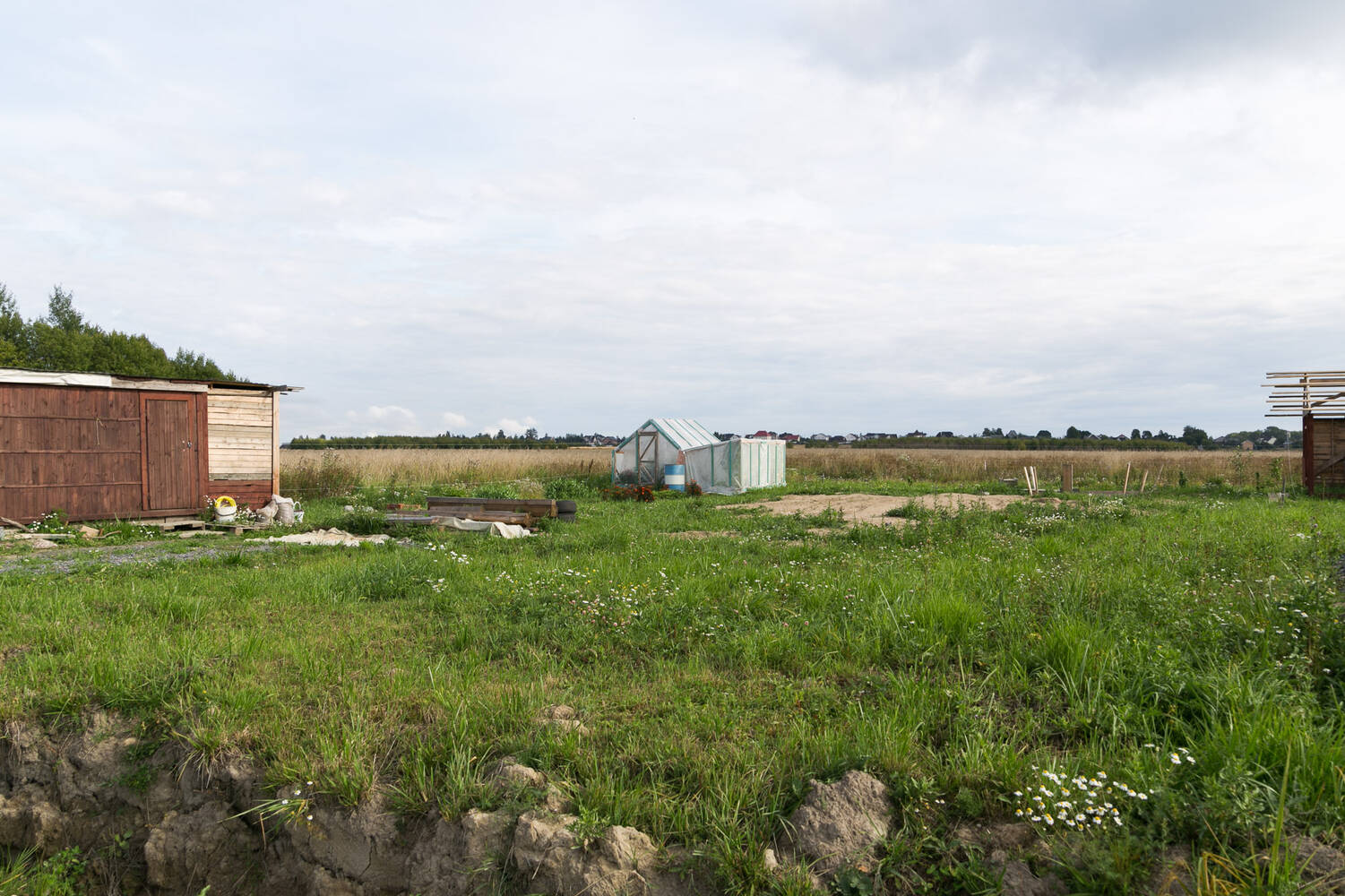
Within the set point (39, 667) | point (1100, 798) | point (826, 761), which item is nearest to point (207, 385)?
point (39, 667)

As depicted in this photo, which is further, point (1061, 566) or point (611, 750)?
point (1061, 566)

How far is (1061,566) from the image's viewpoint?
7.39 m

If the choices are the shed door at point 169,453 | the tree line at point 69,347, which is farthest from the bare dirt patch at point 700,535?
the tree line at point 69,347

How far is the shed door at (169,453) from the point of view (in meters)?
15.0

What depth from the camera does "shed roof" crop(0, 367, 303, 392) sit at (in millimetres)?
13703

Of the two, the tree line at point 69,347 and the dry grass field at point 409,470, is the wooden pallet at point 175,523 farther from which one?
the tree line at point 69,347

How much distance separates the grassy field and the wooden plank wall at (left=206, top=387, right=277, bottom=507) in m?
8.21

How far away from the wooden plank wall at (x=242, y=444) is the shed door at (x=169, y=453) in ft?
1.69

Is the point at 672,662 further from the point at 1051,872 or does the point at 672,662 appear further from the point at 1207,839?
the point at 1207,839

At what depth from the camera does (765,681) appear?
471 centimetres

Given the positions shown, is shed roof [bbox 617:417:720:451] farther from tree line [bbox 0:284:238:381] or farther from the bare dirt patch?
tree line [bbox 0:284:238:381]

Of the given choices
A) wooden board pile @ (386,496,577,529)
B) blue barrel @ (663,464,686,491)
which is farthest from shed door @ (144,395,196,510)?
blue barrel @ (663,464,686,491)

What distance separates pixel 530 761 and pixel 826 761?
1474 mm

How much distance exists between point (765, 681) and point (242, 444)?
15.8m
